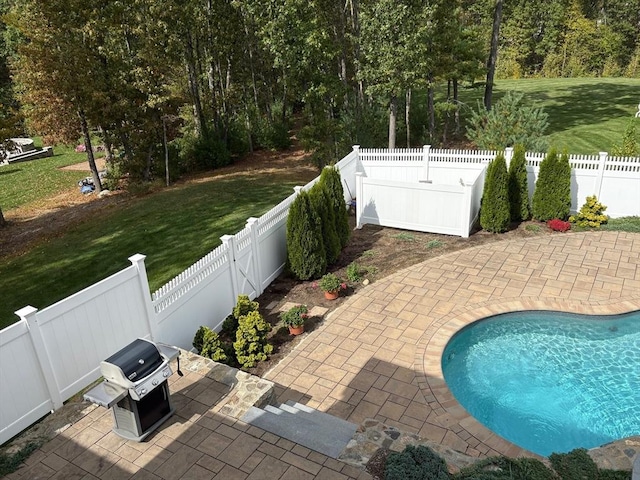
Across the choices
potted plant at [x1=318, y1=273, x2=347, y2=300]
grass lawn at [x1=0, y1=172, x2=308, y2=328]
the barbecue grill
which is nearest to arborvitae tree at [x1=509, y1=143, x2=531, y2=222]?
potted plant at [x1=318, y1=273, x2=347, y2=300]

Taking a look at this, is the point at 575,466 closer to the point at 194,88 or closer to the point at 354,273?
the point at 354,273

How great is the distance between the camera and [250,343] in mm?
8391

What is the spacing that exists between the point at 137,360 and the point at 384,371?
162 inches

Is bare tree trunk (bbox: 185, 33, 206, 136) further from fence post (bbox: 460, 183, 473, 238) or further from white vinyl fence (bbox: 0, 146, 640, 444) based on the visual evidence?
fence post (bbox: 460, 183, 473, 238)

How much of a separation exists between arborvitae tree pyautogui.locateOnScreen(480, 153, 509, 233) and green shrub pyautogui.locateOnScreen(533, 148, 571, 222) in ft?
4.10

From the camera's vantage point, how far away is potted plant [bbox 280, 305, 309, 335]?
907cm

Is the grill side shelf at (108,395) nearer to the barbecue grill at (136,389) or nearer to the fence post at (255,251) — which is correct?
the barbecue grill at (136,389)

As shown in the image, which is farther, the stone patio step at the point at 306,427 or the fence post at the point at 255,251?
the fence post at the point at 255,251

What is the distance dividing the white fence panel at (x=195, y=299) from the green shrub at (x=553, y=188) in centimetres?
926

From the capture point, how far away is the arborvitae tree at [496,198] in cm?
1294

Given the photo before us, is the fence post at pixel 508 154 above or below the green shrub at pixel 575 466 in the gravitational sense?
above

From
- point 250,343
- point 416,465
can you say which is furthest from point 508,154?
point 416,465

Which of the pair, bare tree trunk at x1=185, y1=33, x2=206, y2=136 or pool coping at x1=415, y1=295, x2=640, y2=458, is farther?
bare tree trunk at x1=185, y1=33, x2=206, y2=136

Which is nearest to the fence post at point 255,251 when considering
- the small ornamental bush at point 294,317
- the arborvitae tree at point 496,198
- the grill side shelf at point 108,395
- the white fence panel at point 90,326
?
the small ornamental bush at point 294,317
